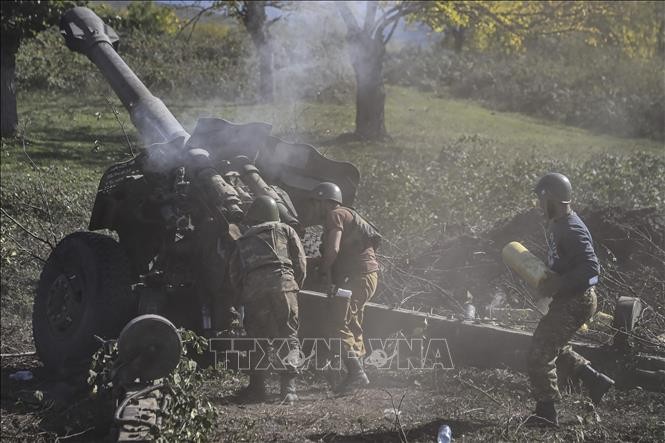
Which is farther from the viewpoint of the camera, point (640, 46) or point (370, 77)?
point (640, 46)

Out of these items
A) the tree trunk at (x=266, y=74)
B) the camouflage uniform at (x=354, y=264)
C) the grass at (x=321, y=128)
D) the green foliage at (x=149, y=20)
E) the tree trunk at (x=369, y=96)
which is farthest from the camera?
the green foliage at (x=149, y=20)

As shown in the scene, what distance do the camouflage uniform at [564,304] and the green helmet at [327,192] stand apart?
214 centimetres

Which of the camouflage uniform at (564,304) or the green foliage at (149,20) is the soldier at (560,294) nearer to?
the camouflage uniform at (564,304)

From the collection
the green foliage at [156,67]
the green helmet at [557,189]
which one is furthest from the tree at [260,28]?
the green helmet at [557,189]

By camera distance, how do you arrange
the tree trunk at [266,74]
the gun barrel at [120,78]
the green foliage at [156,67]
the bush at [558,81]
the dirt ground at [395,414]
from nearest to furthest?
the dirt ground at [395,414] < the gun barrel at [120,78] < the tree trunk at [266,74] < the green foliage at [156,67] < the bush at [558,81]

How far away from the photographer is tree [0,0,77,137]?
1509 centimetres

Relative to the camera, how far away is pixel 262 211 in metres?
7.52

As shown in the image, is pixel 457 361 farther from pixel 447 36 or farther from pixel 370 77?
pixel 447 36

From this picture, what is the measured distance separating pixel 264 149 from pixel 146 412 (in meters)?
3.57

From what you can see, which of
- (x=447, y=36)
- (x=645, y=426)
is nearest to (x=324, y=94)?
(x=645, y=426)

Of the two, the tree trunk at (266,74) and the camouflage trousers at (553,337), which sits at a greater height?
the tree trunk at (266,74)

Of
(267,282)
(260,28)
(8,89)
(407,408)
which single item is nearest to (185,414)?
(267,282)

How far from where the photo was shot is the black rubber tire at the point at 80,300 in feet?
24.6

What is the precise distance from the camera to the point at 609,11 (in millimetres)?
19062
